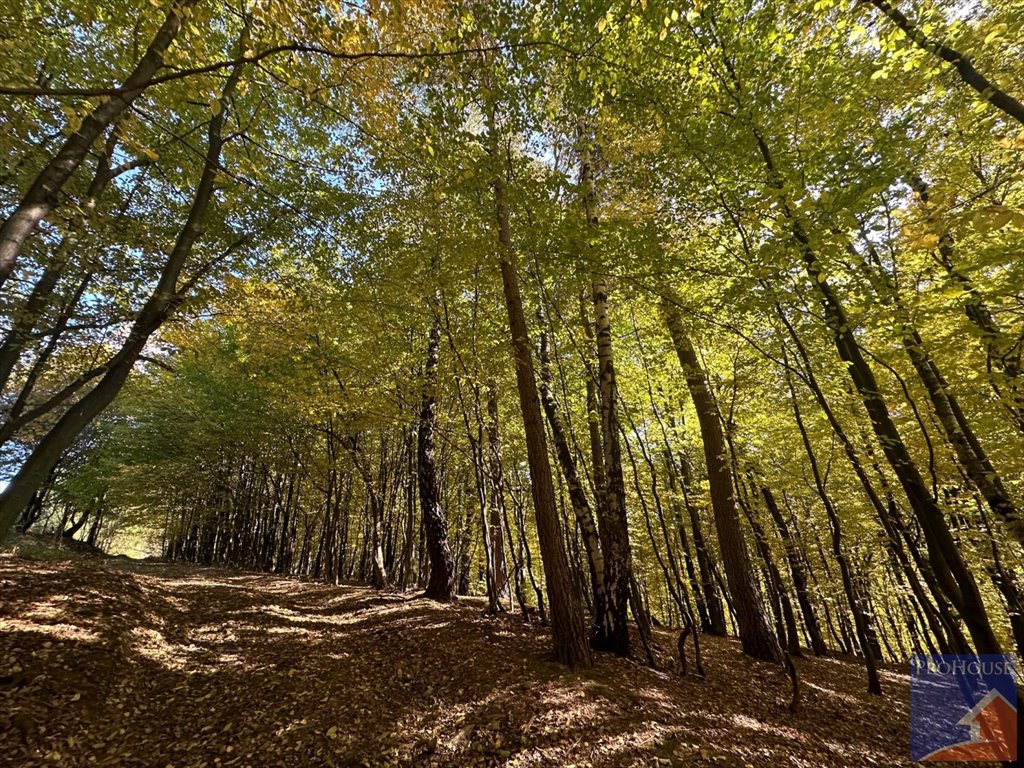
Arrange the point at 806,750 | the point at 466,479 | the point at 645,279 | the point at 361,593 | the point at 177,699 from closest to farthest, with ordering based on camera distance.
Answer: the point at 806,750
the point at 177,699
the point at 645,279
the point at 361,593
the point at 466,479

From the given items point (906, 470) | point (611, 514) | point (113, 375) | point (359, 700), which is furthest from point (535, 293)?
point (359, 700)

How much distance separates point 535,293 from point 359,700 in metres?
6.93

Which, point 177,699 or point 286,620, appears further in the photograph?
point 286,620

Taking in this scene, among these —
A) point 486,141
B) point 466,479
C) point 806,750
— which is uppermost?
point 486,141

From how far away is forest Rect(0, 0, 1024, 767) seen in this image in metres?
4.10

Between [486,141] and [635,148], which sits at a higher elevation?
[635,148]

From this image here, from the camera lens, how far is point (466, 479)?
17.7m

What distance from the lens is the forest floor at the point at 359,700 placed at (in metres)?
4.04

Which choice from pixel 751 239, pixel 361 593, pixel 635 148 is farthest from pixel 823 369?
pixel 361 593

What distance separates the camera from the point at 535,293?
8.41 meters

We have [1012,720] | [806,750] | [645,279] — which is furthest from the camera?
[645,279]

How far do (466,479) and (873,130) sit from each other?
15791 mm

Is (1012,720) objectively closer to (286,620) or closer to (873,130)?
(873,130)

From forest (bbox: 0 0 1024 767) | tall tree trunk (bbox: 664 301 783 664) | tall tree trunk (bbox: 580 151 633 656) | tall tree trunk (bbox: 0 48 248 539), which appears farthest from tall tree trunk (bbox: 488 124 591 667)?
tall tree trunk (bbox: 0 48 248 539)
